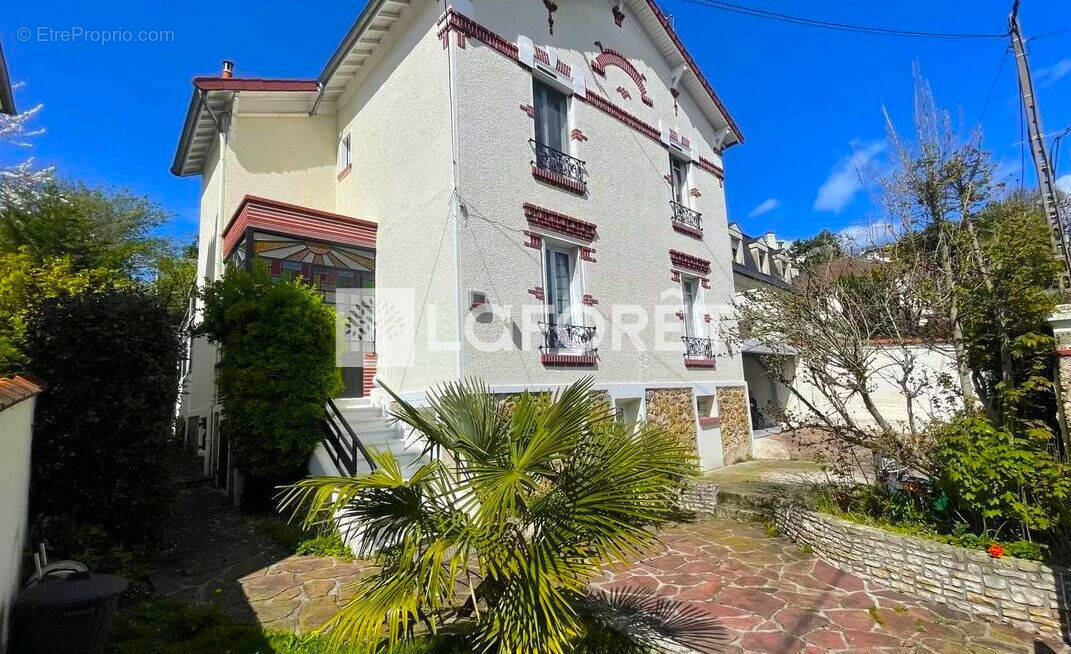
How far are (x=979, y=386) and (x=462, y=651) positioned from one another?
728 cm

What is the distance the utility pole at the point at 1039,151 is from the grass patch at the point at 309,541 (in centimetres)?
834

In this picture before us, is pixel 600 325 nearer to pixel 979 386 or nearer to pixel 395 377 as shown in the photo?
pixel 395 377

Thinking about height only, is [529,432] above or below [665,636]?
above

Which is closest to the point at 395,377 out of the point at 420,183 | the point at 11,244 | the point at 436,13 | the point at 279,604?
the point at 420,183

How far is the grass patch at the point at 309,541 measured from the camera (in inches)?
264

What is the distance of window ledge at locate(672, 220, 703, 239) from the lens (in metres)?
12.6

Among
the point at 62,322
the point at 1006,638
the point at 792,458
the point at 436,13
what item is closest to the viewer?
the point at 1006,638

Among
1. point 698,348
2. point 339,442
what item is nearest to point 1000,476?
point 698,348

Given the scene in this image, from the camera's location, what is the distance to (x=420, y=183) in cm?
905

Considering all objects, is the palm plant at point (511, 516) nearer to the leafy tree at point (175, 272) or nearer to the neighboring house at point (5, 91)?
the neighboring house at point (5, 91)

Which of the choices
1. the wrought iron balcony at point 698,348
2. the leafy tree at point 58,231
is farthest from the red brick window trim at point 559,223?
the leafy tree at point 58,231

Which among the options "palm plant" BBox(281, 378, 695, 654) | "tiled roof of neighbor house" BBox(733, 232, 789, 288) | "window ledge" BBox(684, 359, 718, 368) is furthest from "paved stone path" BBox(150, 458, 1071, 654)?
"tiled roof of neighbor house" BBox(733, 232, 789, 288)

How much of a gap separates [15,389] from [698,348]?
11.7 meters

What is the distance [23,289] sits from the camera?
771cm
